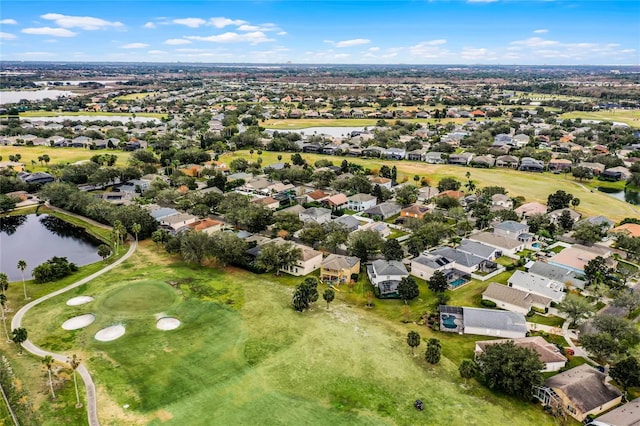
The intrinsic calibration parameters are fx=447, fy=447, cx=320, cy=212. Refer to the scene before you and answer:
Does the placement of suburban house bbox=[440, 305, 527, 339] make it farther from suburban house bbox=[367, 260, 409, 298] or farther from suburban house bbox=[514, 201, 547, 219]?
suburban house bbox=[514, 201, 547, 219]

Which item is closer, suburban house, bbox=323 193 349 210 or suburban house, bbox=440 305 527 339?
suburban house, bbox=440 305 527 339

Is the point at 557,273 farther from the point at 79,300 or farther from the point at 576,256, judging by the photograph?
the point at 79,300

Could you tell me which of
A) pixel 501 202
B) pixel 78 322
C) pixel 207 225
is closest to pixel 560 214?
pixel 501 202

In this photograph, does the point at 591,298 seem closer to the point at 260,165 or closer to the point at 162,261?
the point at 162,261

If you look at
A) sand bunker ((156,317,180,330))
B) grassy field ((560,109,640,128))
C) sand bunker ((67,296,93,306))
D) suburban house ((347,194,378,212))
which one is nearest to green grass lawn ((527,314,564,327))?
sand bunker ((156,317,180,330))

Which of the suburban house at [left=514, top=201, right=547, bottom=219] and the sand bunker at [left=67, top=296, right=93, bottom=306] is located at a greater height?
the suburban house at [left=514, top=201, right=547, bottom=219]

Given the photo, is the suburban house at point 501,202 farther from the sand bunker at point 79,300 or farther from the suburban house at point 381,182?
the sand bunker at point 79,300

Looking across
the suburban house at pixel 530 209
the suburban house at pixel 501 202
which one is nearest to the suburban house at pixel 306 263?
the suburban house at pixel 501 202

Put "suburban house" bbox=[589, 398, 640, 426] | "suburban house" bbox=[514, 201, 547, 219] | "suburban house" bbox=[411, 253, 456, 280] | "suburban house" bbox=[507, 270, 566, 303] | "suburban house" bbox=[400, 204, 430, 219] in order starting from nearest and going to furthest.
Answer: "suburban house" bbox=[589, 398, 640, 426] < "suburban house" bbox=[507, 270, 566, 303] < "suburban house" bbox=[411, 253, 456, 280] < "suburban house" bbox=[400, 204, 430, 219] < "suburban house" bbox=[514, 201, 547, 219]
